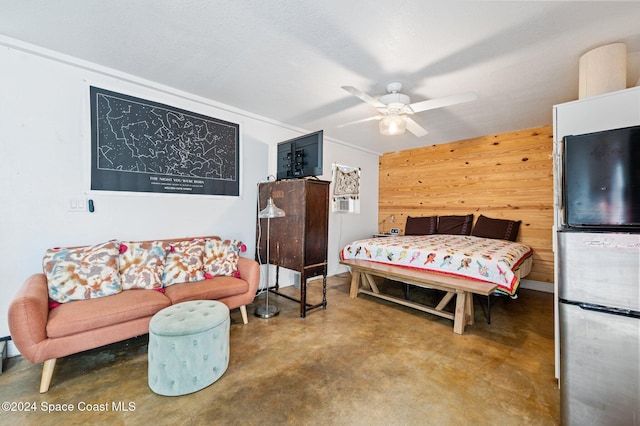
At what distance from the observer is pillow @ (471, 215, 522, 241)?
4.07 m

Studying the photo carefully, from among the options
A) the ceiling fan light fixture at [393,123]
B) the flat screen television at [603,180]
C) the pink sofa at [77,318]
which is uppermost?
the ceiling fan light fixture at [393,123]

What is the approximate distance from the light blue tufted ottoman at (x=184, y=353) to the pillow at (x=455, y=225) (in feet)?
13.4

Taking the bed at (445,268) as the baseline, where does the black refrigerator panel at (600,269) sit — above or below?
above

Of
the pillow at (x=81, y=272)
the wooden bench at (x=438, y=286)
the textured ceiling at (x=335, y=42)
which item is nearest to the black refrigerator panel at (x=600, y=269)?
the wooden bench at (x=438, y=286)

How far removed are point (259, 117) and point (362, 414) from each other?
3.38 m

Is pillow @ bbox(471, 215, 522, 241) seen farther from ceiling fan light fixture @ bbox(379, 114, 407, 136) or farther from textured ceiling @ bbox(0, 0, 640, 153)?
ceiling fan light fixture @ bbox(379, 114, 407, 136)

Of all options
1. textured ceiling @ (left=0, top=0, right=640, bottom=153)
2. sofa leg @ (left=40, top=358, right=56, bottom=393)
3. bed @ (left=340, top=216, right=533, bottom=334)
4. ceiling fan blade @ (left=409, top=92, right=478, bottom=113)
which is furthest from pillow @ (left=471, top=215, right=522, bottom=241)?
sofa leg @ (left=40, top=358, right=56, bottom=393)

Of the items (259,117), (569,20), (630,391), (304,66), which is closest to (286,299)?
(259,117)

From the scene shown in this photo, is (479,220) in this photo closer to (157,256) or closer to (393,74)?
(393,74)

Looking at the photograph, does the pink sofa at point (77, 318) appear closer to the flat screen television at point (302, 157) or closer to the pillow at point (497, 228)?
the flat screen television at point (302, 157)

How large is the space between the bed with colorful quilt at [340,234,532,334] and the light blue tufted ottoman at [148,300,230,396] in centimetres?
201

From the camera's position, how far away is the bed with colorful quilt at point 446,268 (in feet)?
8.38

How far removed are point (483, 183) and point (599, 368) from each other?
381 centimetres

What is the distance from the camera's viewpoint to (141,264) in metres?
2.40
